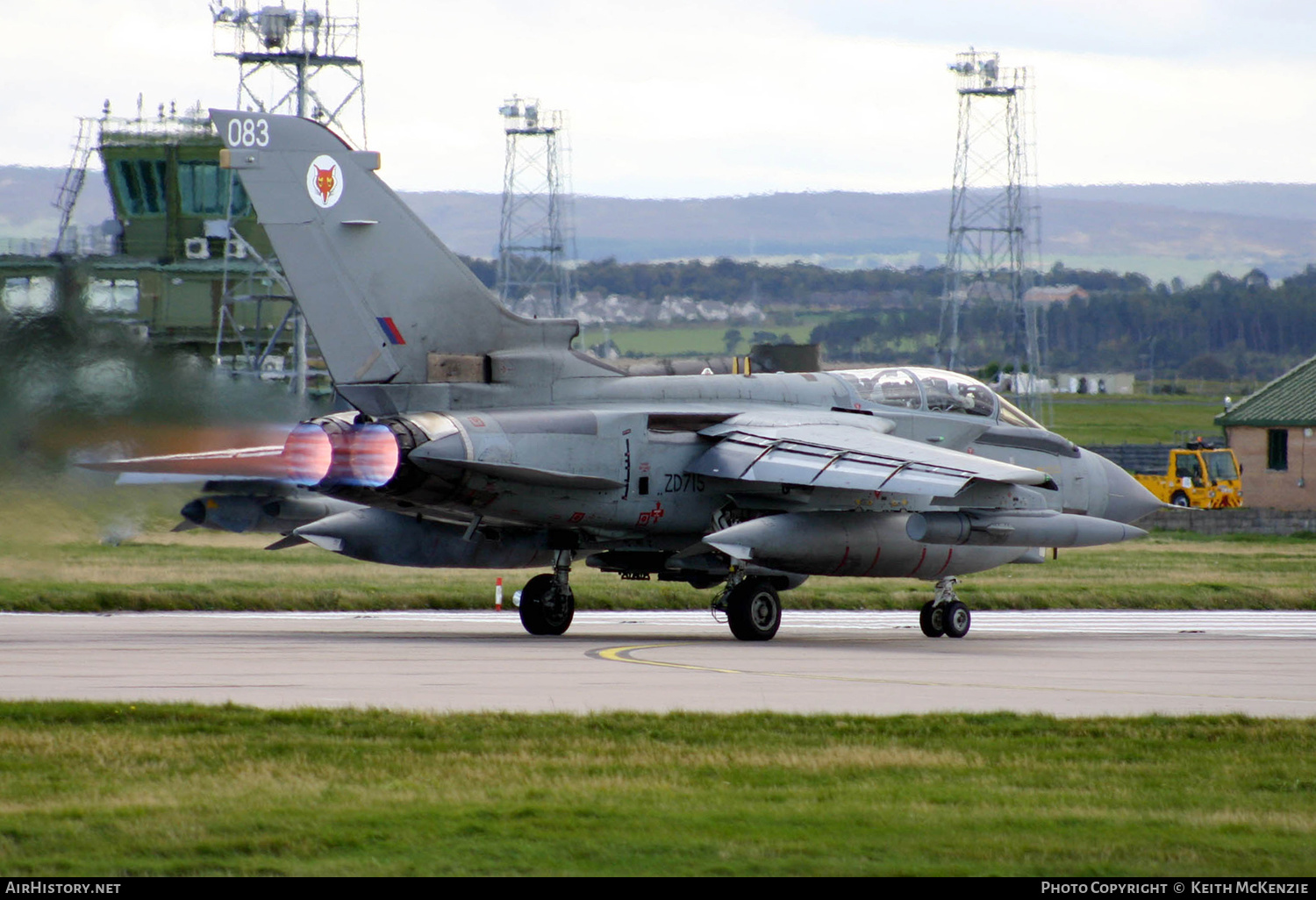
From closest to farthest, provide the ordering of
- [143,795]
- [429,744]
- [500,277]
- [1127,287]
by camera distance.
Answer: [143,795]
[429,744]
[500,277]
[1127,287]

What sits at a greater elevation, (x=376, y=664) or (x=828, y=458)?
(x=828, y=458)

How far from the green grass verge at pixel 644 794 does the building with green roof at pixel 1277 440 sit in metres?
49.6

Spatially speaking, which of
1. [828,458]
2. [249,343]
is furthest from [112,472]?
[249,343]

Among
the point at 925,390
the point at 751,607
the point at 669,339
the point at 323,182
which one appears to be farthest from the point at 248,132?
the point at 669,339

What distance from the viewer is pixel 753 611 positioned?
67.8ft

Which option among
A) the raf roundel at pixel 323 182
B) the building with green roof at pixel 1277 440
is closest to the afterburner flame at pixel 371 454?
the raf roundel at pixel 323 182

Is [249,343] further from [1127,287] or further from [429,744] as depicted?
[1127,287]

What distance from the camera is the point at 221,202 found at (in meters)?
54.5

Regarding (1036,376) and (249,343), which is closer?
(249,343)

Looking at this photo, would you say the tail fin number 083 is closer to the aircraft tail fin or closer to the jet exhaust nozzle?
the aircraft tail fin

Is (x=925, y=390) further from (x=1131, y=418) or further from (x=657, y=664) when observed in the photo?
(x=1131, y=418)

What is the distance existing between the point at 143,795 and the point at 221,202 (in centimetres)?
4788

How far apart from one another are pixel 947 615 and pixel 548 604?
5335 mm

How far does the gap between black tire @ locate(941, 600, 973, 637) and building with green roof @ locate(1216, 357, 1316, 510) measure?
4048 cm
